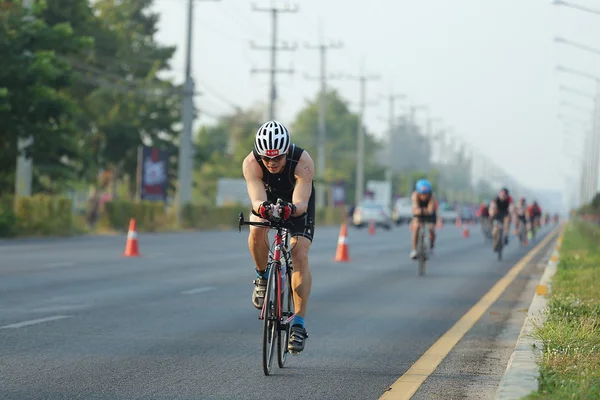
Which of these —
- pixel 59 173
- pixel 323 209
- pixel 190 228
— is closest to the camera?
pixel 59 173

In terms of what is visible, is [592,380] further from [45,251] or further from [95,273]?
[45,251]

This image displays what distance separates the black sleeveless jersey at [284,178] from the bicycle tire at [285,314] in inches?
21.0

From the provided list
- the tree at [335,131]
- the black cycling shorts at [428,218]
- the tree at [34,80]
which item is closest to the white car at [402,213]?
the tree at [34,80]

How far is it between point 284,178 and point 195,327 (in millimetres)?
3464

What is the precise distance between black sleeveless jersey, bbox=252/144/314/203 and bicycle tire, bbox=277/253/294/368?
1.75ft

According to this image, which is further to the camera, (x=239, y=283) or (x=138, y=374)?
(x=239, y=283)

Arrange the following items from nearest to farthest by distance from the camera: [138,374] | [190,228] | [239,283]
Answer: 1. [138,374]
2. [239,283]
3. [190,228]

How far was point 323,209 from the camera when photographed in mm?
79250

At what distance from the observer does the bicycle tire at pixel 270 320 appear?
8758 millimetres

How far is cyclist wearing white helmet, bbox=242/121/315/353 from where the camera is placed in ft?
28.8

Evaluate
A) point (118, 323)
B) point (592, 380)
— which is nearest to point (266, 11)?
point (118, 323)

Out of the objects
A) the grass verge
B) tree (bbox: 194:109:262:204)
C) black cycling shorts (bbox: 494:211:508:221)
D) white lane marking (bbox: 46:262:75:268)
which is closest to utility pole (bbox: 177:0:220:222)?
black cycling shorts (bbox: 494:211:508:221)

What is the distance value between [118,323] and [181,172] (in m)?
43.4

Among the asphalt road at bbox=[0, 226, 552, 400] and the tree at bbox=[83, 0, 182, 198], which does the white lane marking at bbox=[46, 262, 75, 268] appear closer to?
the asphalt road at bbox=[0, 226, 552, 400]
